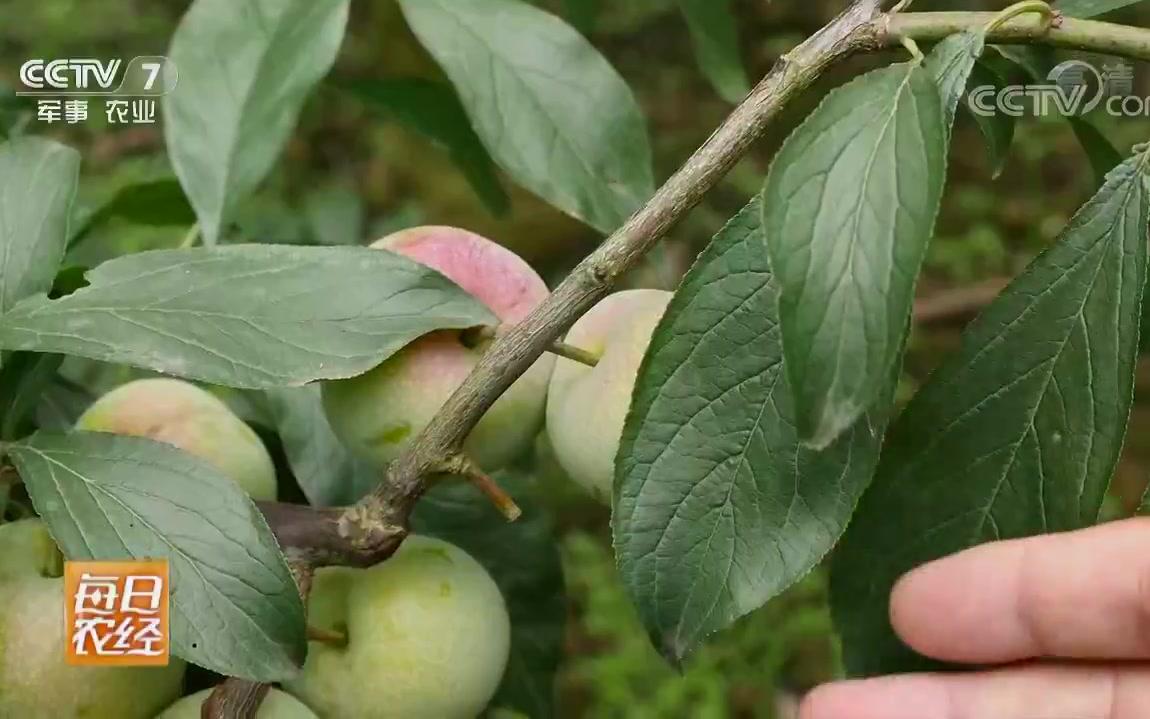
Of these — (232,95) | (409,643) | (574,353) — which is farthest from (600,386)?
(232,95)

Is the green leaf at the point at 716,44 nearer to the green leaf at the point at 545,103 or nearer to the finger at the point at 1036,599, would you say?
the green leaf at the point at 545,103

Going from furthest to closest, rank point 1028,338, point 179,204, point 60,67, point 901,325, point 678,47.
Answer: point 678,47, point 179,204, point 60,67, point 1028,338, point 901,325

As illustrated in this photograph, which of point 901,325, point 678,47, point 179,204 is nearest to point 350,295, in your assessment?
point 901,325

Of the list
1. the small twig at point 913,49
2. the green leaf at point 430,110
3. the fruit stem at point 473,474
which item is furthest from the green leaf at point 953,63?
the green leaf at point 430,110

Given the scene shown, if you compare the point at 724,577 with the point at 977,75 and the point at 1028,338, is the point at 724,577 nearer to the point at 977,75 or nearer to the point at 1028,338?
the point at 1028,338

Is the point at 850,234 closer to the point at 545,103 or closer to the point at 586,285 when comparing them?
the point at 586,285

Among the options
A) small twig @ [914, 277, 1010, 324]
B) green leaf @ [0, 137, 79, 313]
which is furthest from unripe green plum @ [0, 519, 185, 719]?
small twig @ [914, 277, 1010, 324]

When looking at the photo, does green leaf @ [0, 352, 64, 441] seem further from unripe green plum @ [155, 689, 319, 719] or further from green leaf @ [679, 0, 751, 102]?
green leaf @ [679, 0, 751, 102]
